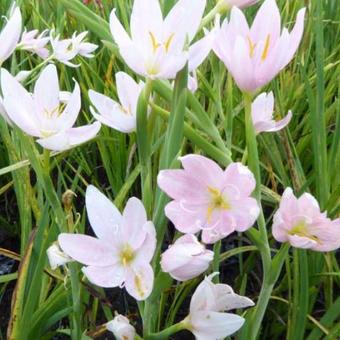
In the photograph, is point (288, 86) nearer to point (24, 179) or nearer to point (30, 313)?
point (24, 179)

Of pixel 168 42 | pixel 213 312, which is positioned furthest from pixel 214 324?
pixel 168 42

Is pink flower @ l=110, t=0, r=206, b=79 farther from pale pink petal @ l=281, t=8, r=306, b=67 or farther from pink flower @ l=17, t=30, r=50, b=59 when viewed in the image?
pink flower @ l=17, t=30, r=50, b=59

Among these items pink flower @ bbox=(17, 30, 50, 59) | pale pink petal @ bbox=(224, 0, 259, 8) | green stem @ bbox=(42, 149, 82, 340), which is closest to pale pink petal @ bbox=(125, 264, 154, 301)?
green stem @ bbox=(42, 149, 82, 340)

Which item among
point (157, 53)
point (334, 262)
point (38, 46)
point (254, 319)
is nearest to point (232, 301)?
point (254, 319)

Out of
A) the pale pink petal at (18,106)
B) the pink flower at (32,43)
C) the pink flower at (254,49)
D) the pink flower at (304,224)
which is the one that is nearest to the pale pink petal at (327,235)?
the pink flower at (304,224)

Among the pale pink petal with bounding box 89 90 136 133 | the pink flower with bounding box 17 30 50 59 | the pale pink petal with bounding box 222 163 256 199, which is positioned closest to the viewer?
the pale pink petal with bounding box 222 163 256 199

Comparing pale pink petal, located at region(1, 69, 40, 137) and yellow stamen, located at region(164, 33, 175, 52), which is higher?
yellow stamen, located at region(164, 33, 175, 52)
